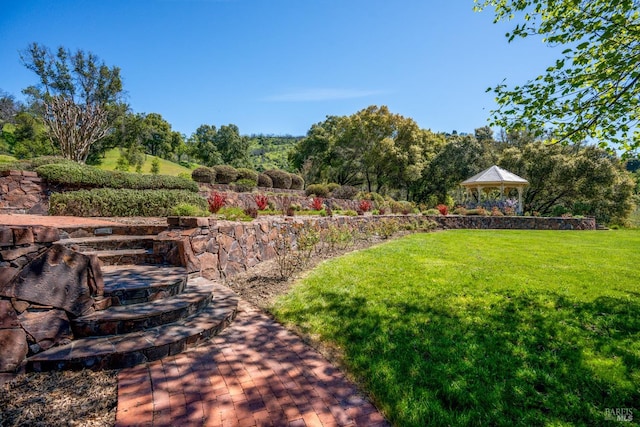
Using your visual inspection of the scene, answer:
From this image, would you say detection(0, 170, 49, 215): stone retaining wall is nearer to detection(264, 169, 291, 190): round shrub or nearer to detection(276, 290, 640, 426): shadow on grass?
detection(276, 290, 640, 426): shadow on grass

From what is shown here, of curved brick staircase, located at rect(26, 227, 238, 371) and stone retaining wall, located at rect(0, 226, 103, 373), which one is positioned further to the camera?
curved brick staircase, located at rect(26, 227, 238, 371)

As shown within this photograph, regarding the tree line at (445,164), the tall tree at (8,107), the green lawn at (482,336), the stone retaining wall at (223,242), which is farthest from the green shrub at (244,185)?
the tall tree at (8,107)

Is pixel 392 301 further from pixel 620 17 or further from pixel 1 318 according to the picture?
pixel 620 17

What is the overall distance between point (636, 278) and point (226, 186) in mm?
15903

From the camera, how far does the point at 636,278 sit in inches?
227

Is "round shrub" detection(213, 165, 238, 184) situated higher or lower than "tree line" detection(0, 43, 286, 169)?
lower

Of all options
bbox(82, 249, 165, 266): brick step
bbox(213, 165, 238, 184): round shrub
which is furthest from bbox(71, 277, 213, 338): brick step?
bbox(213, 165, 238, 184): round shrub

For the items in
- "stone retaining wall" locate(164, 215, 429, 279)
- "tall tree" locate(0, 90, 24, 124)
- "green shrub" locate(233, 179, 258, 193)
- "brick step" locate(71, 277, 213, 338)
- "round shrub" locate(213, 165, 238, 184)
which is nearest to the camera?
"brick step" locate(71, 277, 213, 338)

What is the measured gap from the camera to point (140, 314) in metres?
3.18

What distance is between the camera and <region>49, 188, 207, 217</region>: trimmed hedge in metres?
7.99

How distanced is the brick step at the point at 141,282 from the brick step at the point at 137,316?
8cm

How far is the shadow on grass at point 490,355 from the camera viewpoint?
2.34 meters

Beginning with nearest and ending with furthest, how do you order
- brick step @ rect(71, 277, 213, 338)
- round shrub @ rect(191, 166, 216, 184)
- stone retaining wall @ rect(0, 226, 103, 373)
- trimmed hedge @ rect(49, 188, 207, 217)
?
stone retaining wall @ rect(0, 226, 103, 373), brick step @ rect(71, 277, 213, 338), trimmed hedge @ rect(49, 188, 207, 217), round shrub @ rect(191, 166, 216, 184)

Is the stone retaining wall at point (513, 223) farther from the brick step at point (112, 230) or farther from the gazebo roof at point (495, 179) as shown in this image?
the brick step at point (112, 230)
